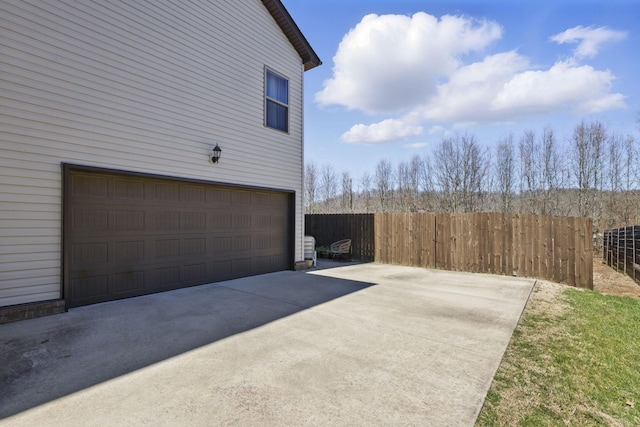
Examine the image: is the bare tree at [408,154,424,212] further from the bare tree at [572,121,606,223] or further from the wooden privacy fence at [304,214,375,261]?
the wooden privacy fence at [304,214,375,261]

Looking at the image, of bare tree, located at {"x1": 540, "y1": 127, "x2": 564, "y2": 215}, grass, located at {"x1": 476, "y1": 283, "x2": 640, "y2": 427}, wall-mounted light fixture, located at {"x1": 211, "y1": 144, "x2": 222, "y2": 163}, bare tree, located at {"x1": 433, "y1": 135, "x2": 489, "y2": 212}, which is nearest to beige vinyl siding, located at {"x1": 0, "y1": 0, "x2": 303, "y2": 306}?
wall-mounted light fixture, located at {"x1": 211, "y1": 144, "x2": 222, "y2": 163}

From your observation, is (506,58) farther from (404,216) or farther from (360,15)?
(404,216)

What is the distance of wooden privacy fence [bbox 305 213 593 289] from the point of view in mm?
7254

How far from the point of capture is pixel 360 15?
9.16 metres

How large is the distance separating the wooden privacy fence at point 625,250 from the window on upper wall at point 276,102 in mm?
9916

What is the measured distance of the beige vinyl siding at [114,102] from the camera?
165 inches

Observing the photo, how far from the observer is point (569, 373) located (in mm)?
2844

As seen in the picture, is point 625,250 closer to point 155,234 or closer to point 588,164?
point 588,164

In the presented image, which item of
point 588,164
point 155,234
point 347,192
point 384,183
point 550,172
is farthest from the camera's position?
point 347,192

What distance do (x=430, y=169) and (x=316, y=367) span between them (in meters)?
19.7

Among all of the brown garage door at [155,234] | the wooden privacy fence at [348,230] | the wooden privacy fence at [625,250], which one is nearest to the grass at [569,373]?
the wooden privacy fence at [625,250]

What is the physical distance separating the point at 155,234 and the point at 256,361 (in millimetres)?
3773

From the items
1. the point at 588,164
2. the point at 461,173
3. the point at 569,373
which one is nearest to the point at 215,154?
the point at 569,373

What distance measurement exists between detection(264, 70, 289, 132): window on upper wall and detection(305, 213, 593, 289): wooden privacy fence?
450 centimetres
